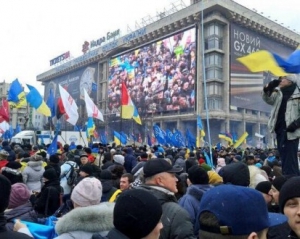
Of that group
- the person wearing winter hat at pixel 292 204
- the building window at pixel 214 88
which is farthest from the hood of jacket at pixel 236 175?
the building window at pixel 214 88

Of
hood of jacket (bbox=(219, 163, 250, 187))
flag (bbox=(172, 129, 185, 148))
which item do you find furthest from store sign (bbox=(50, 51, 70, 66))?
hood of jacket (bbox=(219, 163, 250, 187))

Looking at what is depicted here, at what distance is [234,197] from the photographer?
1509 millimetres

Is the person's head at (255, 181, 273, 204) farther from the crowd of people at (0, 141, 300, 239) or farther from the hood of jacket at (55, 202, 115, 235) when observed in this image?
the hood of jacket at (55, 202, 115, 235)

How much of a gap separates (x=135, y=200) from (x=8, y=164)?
469 cm

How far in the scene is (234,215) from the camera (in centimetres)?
146

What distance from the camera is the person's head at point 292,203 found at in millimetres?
2168

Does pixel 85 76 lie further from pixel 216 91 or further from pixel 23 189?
pixel 23 189

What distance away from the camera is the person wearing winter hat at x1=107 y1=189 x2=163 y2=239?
188cm

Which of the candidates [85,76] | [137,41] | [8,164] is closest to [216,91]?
[137,41]

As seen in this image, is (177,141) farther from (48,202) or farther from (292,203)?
(292,203)

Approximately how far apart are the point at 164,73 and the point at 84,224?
4743 centimetres

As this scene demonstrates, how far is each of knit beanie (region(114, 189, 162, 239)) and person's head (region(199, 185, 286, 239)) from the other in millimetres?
408

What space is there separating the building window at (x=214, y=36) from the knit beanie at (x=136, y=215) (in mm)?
44885

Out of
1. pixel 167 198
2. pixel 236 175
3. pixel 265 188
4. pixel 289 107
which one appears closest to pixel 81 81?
pixel 289 107
